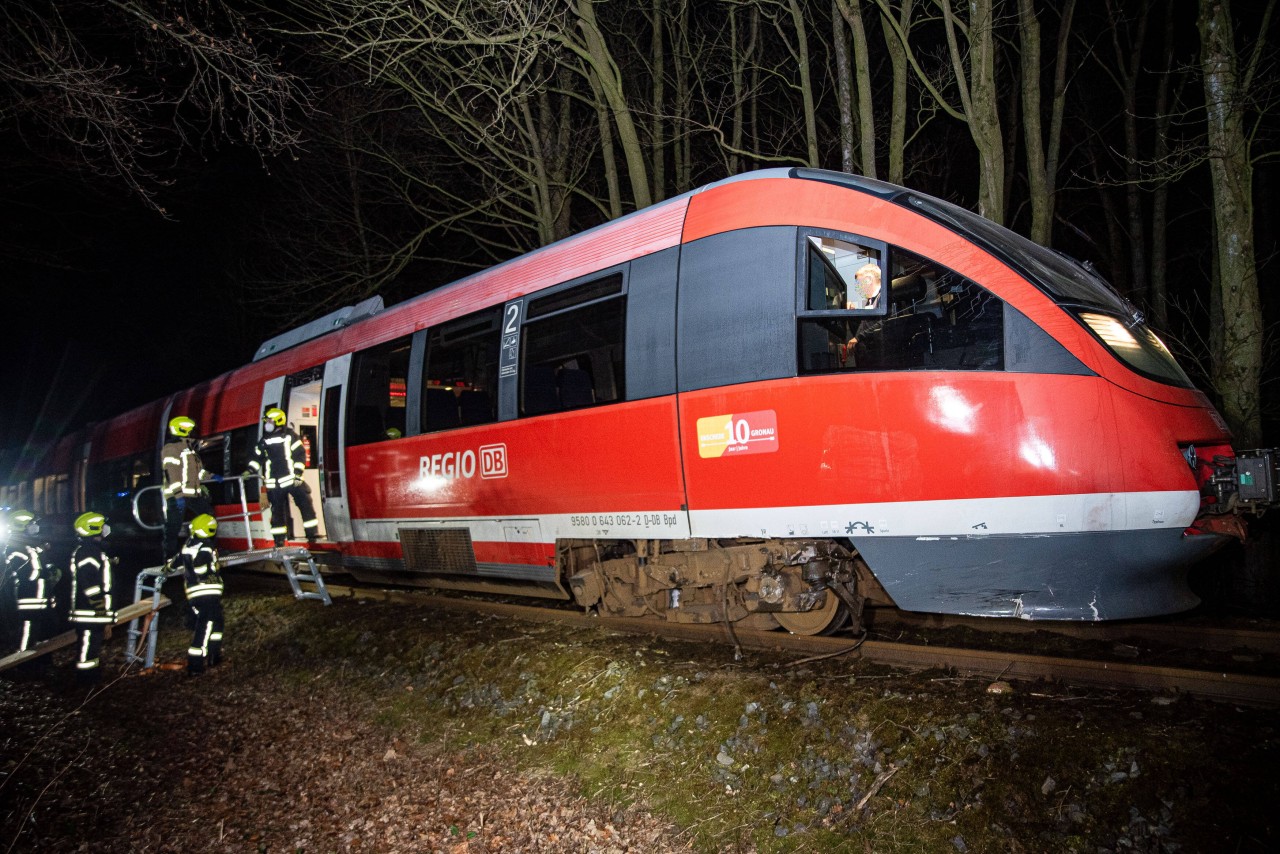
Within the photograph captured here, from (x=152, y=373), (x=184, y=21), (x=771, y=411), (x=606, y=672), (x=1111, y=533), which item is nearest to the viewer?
(x=1111, y=533)

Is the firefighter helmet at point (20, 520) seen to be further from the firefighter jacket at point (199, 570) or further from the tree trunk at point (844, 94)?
the tree trunk at point (844, 94)

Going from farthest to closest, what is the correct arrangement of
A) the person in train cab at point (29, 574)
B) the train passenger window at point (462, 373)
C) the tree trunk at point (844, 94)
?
the tree trunk at point (844, 94)
the person in train cab at point (29, 574)
the train passenger window at point (462, 373)

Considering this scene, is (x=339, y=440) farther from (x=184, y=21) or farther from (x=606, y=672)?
(x=606, y=672)

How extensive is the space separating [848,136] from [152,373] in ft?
131

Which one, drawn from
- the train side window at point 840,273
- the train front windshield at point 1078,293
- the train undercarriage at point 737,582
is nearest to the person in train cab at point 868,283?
the train side window at point 840,273

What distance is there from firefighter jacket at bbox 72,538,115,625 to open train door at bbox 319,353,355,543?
234 centimetres

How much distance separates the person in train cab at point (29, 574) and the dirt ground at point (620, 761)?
1877 millimetres

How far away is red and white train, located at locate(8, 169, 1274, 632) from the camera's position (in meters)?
3.99

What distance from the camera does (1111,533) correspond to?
3.91 m

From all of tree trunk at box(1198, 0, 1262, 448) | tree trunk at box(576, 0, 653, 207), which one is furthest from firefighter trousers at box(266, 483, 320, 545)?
tree trunk at box(1198, 0, 1262, 448)

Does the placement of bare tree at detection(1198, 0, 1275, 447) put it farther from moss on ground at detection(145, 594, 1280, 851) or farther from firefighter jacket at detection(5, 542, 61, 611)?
firefighter jacket at detection(5, 542, 61, 611)

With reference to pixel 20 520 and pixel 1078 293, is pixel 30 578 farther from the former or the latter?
pixel 1078 293

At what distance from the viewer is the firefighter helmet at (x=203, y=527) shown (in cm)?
750

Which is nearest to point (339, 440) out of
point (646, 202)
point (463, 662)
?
point (463, 662)
